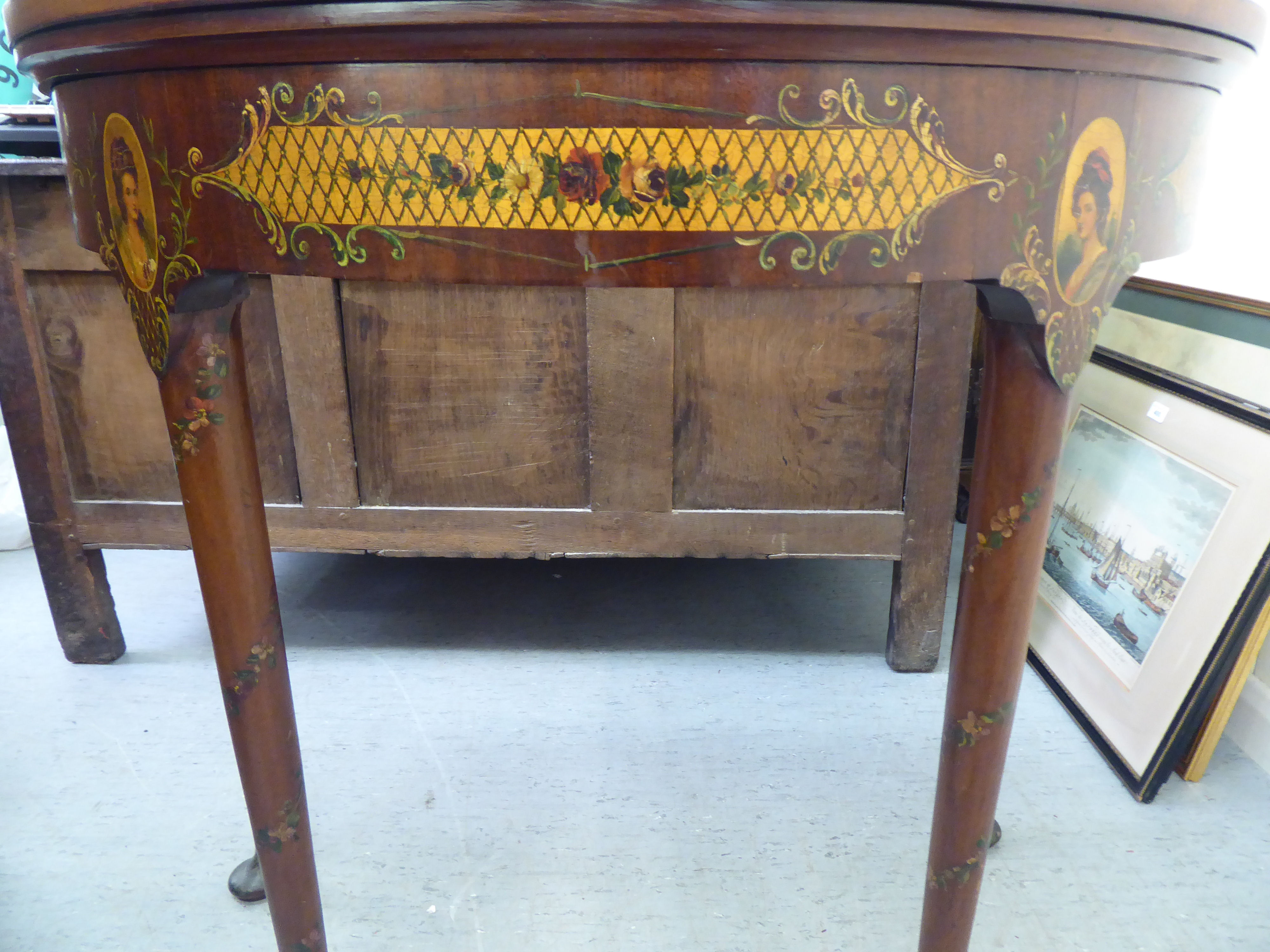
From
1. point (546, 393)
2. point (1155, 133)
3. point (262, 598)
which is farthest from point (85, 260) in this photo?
point (1155, 133)

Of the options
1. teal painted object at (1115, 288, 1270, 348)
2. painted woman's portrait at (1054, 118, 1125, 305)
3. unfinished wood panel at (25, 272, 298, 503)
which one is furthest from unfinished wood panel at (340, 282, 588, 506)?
painted woman's portrait at (1054, 118, 1125, 305)

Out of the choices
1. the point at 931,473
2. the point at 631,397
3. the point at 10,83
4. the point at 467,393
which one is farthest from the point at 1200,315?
the point at 10,83

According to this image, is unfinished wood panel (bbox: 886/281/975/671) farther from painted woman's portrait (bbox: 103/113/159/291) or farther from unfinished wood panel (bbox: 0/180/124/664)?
unfinished wood panel (bbox: 0/180/124/664)

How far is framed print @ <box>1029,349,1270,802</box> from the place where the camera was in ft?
4.24

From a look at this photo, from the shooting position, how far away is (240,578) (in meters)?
0.83

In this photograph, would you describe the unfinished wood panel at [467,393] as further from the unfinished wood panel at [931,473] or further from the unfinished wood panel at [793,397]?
the unfinished wood panel at [931,473]

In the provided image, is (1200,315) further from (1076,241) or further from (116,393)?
(116,393)

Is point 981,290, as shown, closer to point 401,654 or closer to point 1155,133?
point 1155,133

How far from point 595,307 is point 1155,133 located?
96 cm

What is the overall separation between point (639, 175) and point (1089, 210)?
0.30 m

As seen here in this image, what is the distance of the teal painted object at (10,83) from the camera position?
87.4 inches

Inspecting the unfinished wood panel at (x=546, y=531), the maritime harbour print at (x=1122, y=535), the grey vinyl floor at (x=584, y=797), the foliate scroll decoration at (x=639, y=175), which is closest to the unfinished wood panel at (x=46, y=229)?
the unfinished wood panel at (x=546, y=531)

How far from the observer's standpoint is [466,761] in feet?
4.61

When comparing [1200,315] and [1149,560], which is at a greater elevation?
[1200,315]
